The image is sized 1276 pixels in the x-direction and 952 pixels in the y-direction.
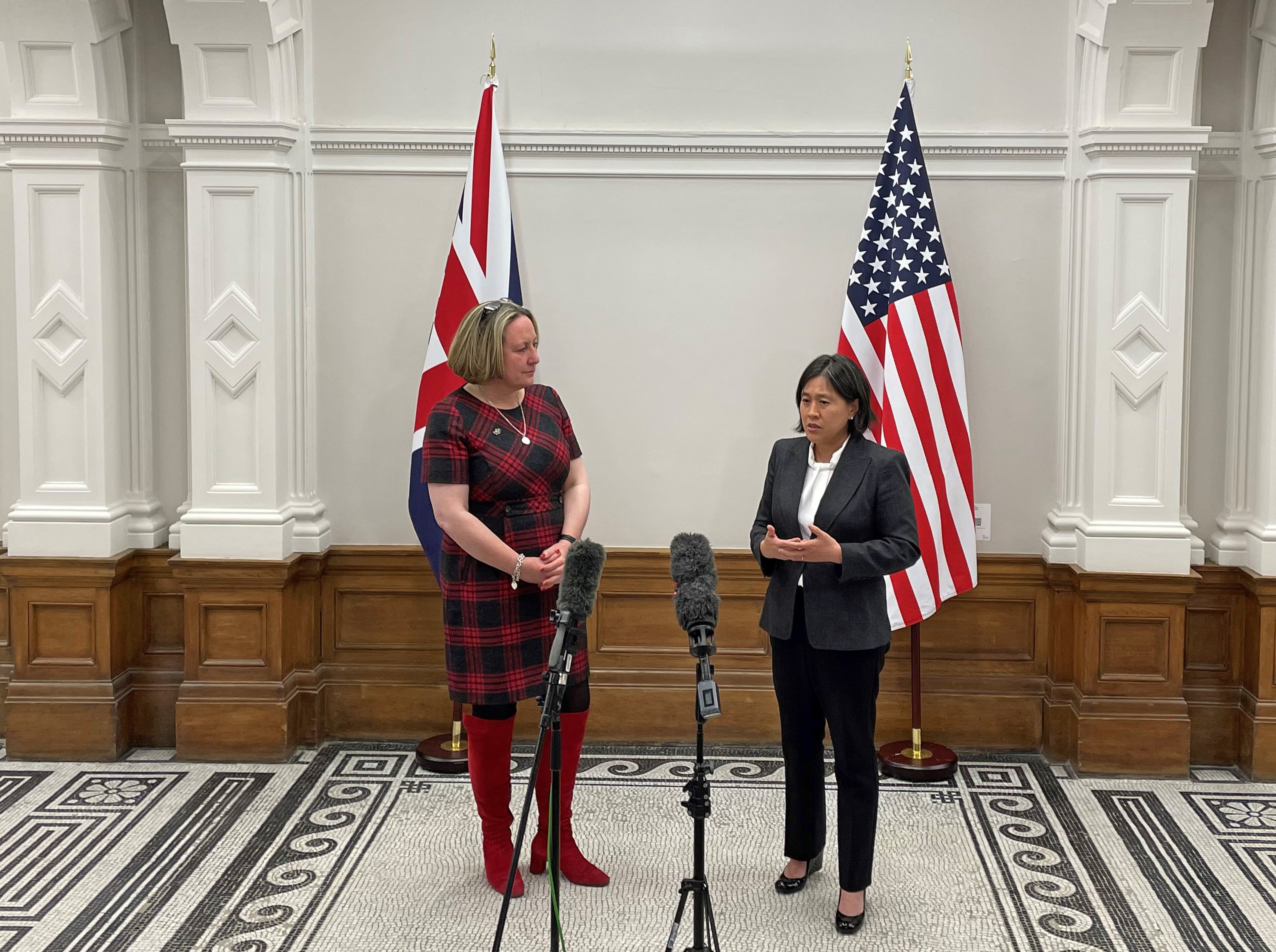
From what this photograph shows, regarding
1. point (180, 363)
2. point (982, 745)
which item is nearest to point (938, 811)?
point (982, 745)

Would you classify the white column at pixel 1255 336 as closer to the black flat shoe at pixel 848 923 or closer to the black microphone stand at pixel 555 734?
the black flat shoe at pixel 848 923

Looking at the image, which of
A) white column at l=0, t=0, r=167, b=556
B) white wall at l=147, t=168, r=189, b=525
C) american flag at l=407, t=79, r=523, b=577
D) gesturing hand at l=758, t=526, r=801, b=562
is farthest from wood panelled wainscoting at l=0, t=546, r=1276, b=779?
gesturing hand at l=758, t=526, r=801, b=562

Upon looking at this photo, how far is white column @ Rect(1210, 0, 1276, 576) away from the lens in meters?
4.65

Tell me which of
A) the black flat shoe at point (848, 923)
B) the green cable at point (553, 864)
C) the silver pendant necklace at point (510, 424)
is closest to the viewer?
the green cable at point (553, 864)

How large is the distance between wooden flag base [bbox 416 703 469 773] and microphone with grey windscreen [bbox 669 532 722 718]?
2.21 metres

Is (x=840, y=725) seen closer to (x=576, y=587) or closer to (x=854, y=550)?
(x=854, y=550)

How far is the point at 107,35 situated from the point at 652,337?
2443 millimetres

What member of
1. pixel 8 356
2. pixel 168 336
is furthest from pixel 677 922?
pixel 8 356

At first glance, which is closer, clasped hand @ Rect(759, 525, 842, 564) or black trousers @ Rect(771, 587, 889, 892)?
clasped hand @ Rect(759, 525, 842, 564)

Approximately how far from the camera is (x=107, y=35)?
15.5 ft

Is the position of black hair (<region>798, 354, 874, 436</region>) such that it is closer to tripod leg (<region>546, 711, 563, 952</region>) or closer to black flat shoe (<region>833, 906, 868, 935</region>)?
tripod leg (<region>546, 711, 563, 952</region>)

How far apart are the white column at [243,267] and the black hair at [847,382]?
238cm

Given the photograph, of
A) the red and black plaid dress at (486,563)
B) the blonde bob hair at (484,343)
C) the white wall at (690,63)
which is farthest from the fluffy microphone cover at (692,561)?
the white wall at (690,63)

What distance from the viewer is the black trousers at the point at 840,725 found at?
334cm
